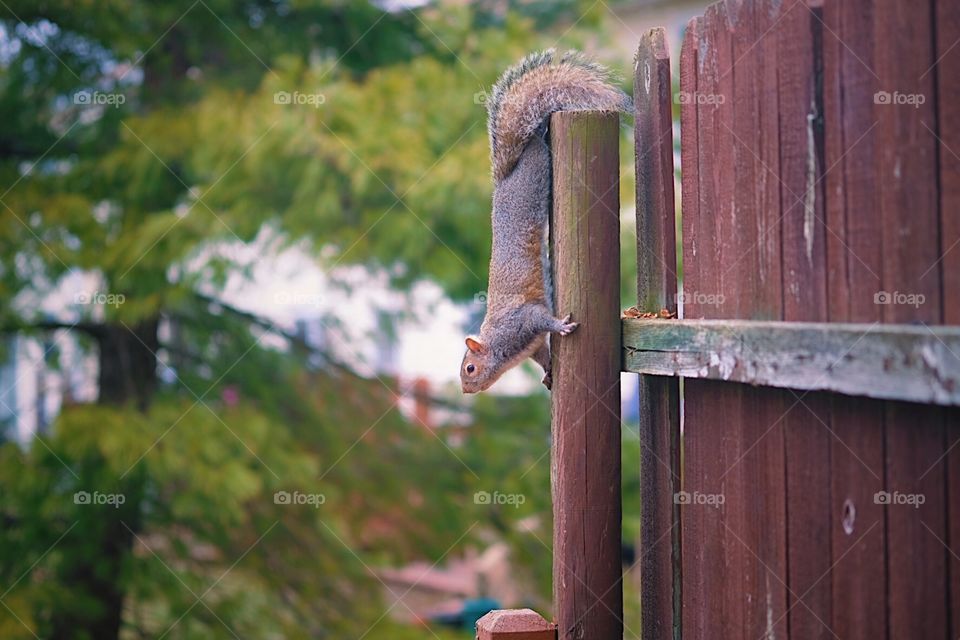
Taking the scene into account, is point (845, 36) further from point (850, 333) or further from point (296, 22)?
point (296, 22)

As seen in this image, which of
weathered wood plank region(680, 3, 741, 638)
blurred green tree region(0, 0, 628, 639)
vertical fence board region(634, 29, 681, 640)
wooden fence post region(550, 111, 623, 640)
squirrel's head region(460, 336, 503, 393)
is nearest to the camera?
weathered wood plank region(680, 3, 741, 638)

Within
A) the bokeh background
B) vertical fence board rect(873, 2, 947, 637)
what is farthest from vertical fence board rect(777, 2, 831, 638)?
the bokeh background

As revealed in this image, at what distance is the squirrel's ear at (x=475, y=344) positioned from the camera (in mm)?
2697

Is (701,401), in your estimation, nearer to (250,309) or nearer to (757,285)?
(757,285)

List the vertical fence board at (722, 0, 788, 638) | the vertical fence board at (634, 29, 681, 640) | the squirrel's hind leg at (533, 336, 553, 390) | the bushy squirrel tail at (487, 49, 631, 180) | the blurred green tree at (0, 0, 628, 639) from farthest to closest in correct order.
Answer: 1. the blurred green tree at (0, 0, 628, 639)
2. the squirrel's hind leg at (533, 336, 553, 390)
3. the bushy squirrel tail at (487, 49, 631, 180)
4. the vertical fence board at (634, 29, 681, 640)
5. the vertical fence board at (722, 0, 788, 638)

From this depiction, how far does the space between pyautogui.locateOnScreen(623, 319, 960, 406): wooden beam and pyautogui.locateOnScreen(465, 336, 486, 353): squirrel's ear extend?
1.10m

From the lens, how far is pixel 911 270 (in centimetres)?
114

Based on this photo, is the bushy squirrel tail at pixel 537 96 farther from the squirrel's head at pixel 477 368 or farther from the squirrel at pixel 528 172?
the squirrel's head at pixel 477 368

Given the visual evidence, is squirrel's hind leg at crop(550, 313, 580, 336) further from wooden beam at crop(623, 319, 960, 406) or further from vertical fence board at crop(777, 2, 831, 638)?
vertical fence board at crop(777, 2, 831, 638)

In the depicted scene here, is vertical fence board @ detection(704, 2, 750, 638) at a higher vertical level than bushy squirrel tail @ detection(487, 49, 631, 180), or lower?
lower

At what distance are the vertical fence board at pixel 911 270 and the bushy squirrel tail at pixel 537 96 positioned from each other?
905 mm

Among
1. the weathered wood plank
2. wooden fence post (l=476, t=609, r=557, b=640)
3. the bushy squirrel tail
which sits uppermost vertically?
the bushy squirrel tail

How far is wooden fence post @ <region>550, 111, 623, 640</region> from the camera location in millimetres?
1719

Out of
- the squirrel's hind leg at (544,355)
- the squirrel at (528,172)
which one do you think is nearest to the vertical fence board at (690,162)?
the squirrel at (528,172)
